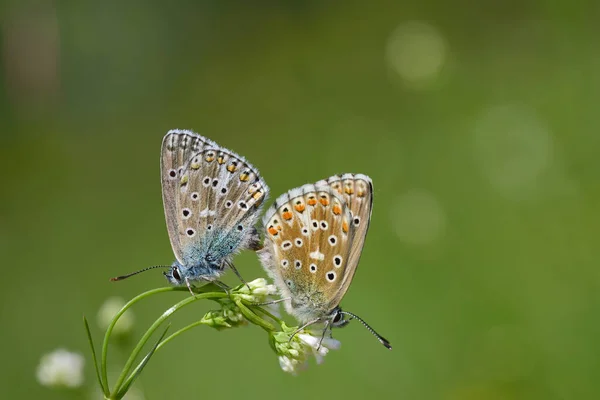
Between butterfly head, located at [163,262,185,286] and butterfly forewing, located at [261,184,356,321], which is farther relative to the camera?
butterfly forewing, located at [261,184,356,321]

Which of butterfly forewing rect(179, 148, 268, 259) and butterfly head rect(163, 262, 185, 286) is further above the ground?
butterfly forewing rect(179, 148, 268, 259)

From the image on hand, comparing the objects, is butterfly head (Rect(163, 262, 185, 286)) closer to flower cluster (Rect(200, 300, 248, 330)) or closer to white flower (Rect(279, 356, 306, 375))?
flower cluster (Rect(200, 300, 248, 330))

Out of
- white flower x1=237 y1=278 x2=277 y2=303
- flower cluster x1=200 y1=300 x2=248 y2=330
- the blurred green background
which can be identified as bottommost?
the blurred green background

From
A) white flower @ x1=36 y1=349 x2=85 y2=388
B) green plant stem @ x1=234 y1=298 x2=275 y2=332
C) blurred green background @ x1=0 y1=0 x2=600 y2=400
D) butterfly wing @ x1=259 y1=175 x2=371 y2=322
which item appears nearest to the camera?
green plant stem @ x1=234 y1=298 x2=275 y2=332

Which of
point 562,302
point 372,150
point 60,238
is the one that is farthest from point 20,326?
point 562,302

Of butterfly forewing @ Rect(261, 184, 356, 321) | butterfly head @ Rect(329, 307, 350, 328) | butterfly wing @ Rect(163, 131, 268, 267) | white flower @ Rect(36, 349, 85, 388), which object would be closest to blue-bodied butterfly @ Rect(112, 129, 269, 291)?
butterfly wing @ Rect(163, 131, 268, 267)

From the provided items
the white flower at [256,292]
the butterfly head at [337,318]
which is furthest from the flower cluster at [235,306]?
the butterfly head at [337,318]
